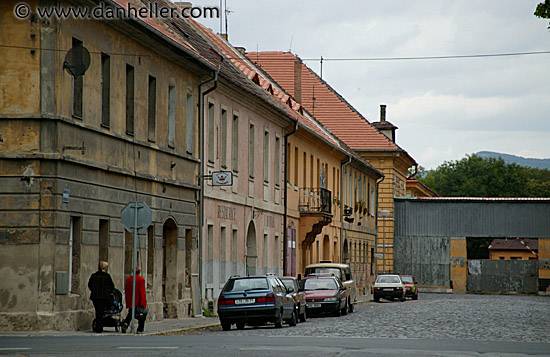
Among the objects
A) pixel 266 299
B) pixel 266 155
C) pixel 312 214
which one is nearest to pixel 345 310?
pixel 266 155

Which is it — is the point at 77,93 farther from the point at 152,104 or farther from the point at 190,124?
the point at 190,124

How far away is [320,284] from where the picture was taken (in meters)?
37.2

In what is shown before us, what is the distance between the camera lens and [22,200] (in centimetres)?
2147

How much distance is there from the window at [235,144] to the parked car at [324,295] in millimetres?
4759

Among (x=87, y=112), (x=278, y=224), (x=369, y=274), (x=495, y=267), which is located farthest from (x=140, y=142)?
(x=495, y=267)

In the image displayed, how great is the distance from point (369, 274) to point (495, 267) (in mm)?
13718

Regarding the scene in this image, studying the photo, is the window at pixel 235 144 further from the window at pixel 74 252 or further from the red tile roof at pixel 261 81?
the window at pixel 74 252

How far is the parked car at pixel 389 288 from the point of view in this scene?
55.8 metres

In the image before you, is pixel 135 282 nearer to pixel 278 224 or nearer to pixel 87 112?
pixel 87 112

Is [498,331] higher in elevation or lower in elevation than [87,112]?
lower

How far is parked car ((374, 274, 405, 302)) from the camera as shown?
55844mm

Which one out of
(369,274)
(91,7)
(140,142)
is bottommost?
(369,274)

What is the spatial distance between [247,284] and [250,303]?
2.60ft

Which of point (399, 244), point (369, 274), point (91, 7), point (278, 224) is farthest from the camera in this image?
point (399, 244)
